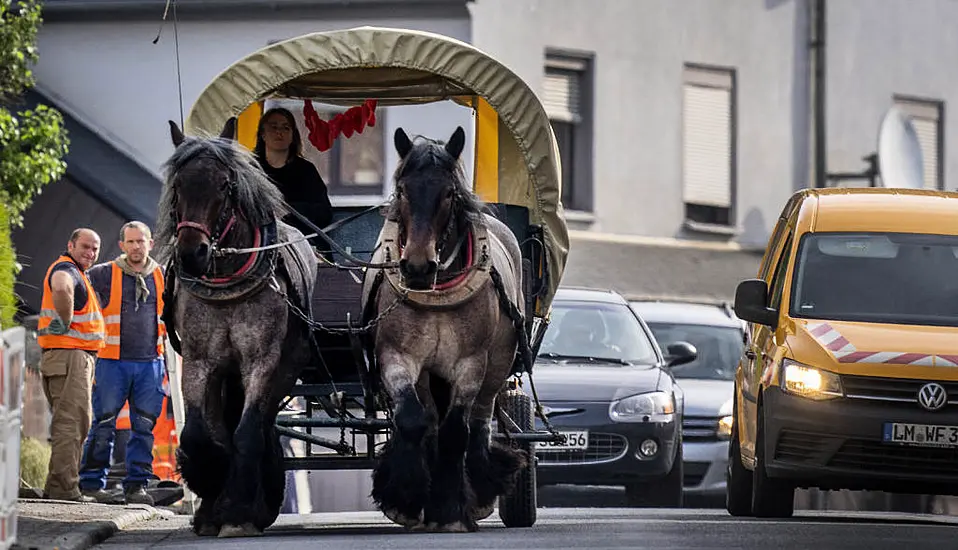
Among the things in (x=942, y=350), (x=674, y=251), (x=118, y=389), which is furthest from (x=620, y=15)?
(x=942, y=350)

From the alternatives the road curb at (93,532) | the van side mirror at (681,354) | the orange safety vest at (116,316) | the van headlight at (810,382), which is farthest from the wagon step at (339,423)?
the van side mirror at (681,354)

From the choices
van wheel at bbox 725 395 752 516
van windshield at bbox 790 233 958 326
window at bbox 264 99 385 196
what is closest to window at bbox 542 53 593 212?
window at bbox 264 99 385 196

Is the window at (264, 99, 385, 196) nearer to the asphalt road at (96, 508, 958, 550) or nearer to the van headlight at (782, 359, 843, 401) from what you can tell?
the asphalt road at (96, 508, 958, 550)

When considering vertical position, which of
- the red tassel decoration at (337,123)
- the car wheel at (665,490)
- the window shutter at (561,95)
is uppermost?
the window shutter at (561,95)

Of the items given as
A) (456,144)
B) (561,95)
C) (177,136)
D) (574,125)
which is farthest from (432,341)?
(574,125)

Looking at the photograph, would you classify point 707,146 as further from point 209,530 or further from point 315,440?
point 209,530

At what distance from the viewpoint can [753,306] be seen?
48.6ft

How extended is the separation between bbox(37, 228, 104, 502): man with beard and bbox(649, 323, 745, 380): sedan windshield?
631 centimetres

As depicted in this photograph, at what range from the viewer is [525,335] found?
13.7 metres

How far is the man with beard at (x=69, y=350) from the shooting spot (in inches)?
666

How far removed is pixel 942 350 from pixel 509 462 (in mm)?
2708

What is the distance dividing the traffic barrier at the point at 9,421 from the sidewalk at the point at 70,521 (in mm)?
242

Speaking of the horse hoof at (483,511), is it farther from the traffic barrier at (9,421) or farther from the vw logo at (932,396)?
the traffic barrier at (9,421)

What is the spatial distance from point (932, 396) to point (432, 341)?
123 inches
